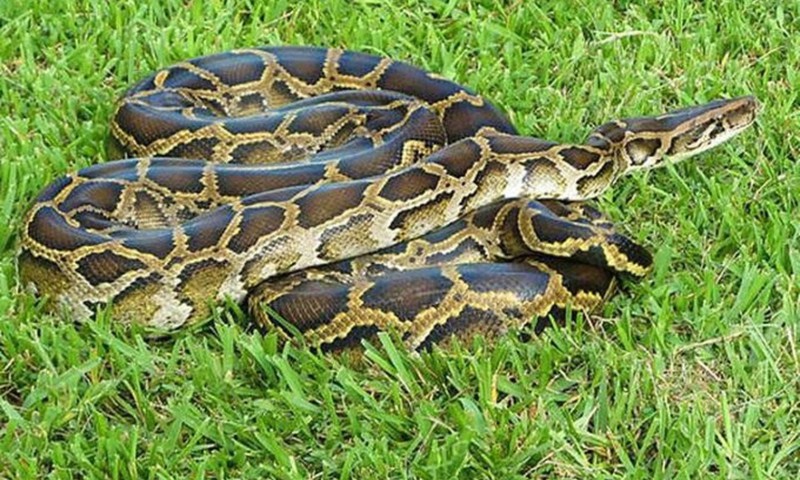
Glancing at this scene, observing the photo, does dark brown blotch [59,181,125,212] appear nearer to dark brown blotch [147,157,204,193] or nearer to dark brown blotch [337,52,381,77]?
dark brown blotch [147,157,204,193]

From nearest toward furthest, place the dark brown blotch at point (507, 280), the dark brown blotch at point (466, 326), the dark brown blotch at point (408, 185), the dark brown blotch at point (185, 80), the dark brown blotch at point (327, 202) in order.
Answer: the dark brown blotch at point (466, 326) → the dark brown blotch at point (507, 280) → the dark brown blotch at point (327, 202) → the dark brown blotch at point (408, 185) → the dark brown blotch at point (185, 80)

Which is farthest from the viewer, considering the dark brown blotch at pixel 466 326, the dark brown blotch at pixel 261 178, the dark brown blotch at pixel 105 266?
the dark brown blotch at pixel 261 178

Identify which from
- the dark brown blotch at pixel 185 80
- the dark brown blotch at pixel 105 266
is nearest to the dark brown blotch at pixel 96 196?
the dark brown blotch at pixel 105 266

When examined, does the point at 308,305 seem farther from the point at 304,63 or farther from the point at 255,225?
the point at 304,63

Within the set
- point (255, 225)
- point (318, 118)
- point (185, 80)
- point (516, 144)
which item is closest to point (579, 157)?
point (516, 144)

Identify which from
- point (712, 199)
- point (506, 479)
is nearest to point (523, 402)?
point (506, 479)

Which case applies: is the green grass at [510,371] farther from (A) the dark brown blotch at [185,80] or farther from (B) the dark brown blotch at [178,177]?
(B) the dark brown blotch at [178,177]
